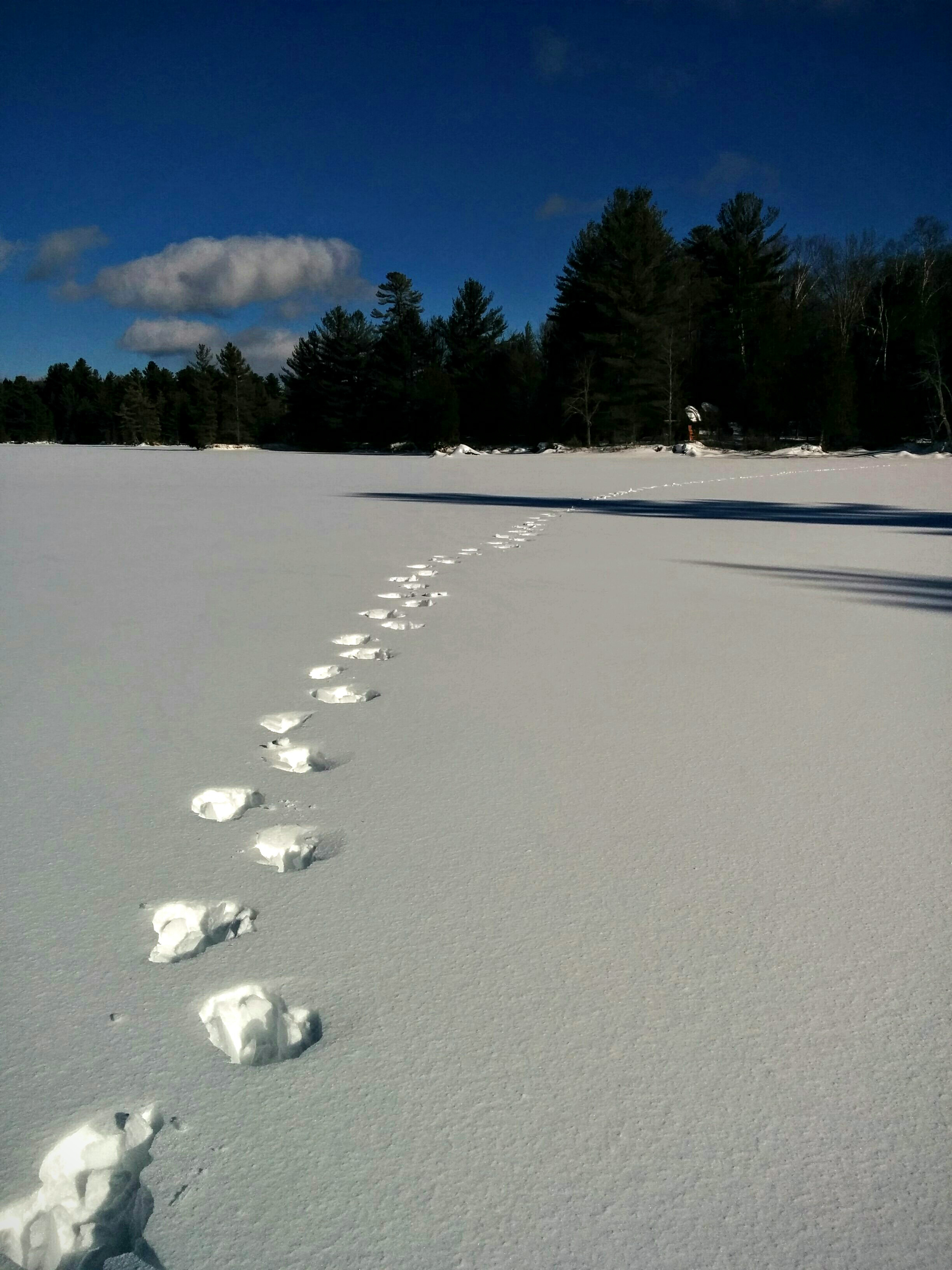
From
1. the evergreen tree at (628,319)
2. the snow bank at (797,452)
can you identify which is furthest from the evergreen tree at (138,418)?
the snow bank at (797,452)

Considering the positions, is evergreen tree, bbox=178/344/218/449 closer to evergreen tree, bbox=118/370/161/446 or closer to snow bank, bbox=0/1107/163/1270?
evergreen tree, bbox=118/370/161/446

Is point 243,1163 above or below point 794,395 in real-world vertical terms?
below

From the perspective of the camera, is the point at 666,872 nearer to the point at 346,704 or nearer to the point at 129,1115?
the point at 129,1115

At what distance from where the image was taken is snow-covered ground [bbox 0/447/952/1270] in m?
0.73

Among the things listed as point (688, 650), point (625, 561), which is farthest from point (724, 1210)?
point (625, 561)

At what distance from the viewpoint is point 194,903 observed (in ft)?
3.79

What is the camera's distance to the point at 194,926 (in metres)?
1.12

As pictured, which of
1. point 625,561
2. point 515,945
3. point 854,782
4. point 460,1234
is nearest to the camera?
point 460,1234

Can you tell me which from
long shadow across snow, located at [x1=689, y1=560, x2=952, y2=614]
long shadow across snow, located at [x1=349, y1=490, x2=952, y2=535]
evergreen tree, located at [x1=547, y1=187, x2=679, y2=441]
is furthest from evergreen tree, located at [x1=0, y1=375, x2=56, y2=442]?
long shadow across snow, located at [x1=689, y1=560, x2=952, y2=614]

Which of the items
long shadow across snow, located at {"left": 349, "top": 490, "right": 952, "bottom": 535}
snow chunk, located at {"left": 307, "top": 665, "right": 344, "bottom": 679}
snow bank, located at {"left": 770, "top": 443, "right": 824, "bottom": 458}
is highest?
snow bank, located at {"left": 770, "top": 443, "right": 824, "bottom": 458}

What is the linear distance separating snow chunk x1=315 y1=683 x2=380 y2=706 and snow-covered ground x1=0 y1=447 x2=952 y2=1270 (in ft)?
0.11

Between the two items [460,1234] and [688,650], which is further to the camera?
[688,650]

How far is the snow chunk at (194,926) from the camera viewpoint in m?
1.07

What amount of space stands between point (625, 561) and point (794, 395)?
69.1 ft
